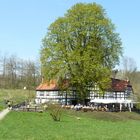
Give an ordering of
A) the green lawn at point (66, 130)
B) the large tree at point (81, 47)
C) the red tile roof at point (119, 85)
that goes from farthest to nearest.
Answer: the red tile roof at point (119, 85), the large tree at point (81, 47), the green lawn at point (66, 130)

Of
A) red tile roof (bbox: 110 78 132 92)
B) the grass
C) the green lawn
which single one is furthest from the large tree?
the grass

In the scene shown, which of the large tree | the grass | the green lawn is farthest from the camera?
the grass

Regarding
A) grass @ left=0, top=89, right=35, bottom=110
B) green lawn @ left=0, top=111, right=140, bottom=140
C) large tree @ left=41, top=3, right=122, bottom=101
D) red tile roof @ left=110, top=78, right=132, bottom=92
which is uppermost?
large tree @ left=41, top=3, right=122, bottom=101

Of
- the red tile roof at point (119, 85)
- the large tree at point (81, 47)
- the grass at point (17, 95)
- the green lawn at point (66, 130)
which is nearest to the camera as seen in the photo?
the green lawn at point (66, 130)

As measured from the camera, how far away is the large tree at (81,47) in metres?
61.0

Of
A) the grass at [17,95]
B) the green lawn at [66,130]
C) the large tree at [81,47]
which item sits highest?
the large tree at [81,47]

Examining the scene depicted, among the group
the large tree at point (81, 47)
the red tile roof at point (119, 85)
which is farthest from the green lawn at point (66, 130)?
the red tile roof at point (119, 85)

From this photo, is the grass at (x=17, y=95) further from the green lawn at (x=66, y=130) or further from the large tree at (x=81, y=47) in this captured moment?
the green lawn at (x=66, y=130)

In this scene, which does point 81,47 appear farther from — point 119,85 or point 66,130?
point 66,130

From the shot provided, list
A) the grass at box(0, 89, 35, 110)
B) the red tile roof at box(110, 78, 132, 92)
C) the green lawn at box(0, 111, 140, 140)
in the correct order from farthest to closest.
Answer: the grass at box(0, 89, 35, 110)
the red tile roof at box(110, 78, 132, 92)
the green lawn at box(0, 111, 140, 140)

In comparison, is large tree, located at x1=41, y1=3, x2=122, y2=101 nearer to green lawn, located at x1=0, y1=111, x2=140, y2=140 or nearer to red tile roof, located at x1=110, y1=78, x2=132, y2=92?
red tile roof, located at x1=110, y1=78, x2=132, y2=92

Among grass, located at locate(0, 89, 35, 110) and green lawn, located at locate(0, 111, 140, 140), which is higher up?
grass, located at locate(0, 89, 35, 110)

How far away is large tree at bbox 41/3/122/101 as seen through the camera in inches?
2402

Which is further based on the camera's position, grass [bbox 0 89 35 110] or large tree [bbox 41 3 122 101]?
grass [bbox 0 89 35 110]
